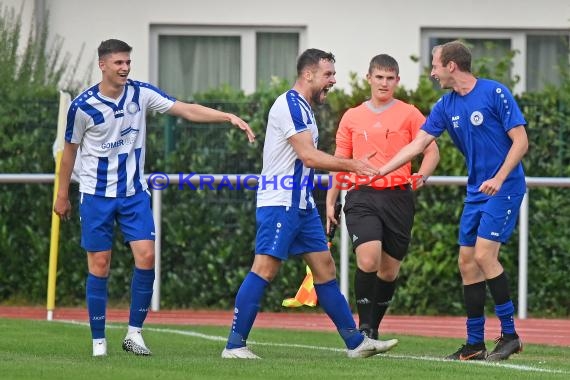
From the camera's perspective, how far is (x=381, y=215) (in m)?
11.0

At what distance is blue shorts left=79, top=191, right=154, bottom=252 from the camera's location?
10.0 metres

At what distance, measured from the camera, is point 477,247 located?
32.7 ft

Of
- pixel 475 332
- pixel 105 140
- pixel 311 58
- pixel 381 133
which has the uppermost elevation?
pixel 311 58

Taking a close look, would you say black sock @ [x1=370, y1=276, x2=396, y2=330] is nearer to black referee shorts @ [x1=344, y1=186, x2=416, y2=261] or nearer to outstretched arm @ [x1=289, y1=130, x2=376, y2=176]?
black referee shorts @ [x1=344, y1=186, x2=416, y2=261]

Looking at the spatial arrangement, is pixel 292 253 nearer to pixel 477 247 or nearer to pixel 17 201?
pixel 477 247

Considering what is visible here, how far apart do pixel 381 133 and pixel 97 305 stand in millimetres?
2496

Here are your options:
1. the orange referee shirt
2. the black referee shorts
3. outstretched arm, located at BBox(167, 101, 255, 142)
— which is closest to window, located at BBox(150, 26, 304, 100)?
the orange referee shirt

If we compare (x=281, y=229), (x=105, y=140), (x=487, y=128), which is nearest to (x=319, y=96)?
(x=281, y=229)

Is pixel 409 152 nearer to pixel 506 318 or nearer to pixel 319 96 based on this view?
pixel 319 96

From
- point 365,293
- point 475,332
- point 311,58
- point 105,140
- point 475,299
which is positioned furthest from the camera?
point 365,293

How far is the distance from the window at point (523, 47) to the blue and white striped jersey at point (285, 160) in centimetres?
931

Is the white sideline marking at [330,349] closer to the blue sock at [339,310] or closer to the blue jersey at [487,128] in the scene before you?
the blue sock at [339,310]

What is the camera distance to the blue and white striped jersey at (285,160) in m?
9.58

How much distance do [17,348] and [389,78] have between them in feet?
11.1
